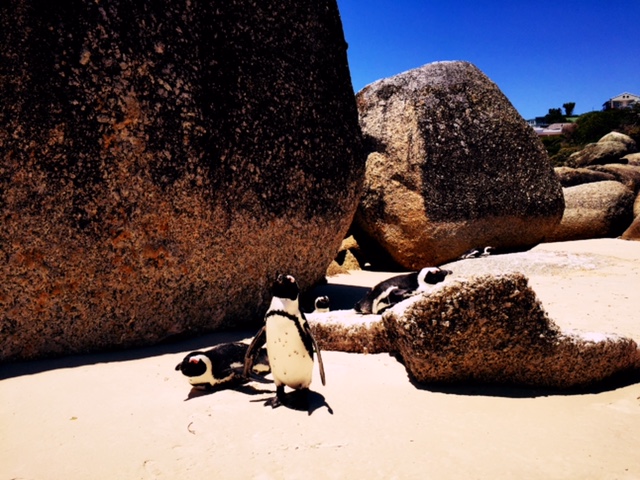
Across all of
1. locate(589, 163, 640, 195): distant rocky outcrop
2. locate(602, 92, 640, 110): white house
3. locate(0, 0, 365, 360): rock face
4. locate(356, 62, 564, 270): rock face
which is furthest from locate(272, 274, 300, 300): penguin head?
locate(602, 92, 640, 110): white house

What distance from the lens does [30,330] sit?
3.24 metres

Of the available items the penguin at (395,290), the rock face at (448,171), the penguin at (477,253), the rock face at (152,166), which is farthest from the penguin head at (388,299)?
the rock face at (448,171)

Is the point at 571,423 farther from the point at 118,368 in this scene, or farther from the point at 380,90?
the point at 380,90

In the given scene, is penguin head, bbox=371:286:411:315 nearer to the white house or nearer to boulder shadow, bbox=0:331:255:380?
boulder shadow, bbox=0:331:255:380

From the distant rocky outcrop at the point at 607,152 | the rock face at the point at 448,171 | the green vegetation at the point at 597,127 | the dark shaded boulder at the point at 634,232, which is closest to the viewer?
the rock face at the point at 448,171

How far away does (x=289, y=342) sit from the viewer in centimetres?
275

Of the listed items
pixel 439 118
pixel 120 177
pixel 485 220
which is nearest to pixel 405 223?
pixel 485 220

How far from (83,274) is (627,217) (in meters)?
12.0

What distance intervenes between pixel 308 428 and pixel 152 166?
2176mm

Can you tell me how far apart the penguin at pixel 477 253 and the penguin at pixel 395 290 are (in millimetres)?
2097

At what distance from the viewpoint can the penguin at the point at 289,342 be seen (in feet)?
8.99

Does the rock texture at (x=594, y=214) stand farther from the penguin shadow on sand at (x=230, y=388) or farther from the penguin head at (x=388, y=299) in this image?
the penguin shadow on sand at (x=230, y=388)

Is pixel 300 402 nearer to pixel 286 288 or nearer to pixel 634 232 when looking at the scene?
pixel 286 288

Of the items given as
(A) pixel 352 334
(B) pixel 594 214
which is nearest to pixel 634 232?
(B) pixel 594 214
